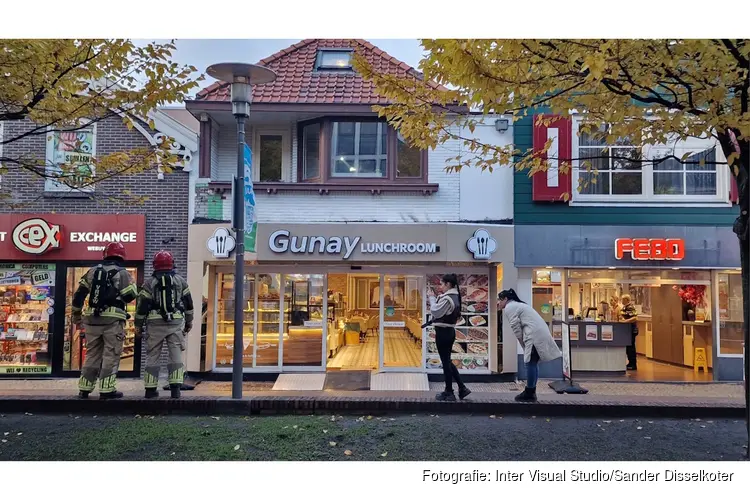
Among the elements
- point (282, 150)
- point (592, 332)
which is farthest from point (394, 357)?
point (282, 150)

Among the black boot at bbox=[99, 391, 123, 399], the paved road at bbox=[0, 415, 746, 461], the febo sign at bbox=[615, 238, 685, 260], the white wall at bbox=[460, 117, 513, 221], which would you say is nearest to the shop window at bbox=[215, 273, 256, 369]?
the black boot at bbox=[99, 391, 123, 399]

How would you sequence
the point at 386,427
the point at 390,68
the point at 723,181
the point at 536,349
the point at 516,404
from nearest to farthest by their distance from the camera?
the point at 386,427, the point at 516,404, the point at 536,349, the point at 723,181, the point at 390,68

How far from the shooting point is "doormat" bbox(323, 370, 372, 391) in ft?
27.3

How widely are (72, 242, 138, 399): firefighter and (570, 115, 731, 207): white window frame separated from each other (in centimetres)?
748

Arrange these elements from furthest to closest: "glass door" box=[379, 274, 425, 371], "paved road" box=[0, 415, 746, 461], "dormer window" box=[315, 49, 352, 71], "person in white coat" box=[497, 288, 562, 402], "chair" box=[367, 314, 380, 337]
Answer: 1. "dormer window" box=[315, 49, 352, 71]
2. "chair" box=[367, 314, 380, 337]
3. "glass door" box=[379, 274, 425, 371]
4. "person in white coat" box=[497, 288, 562, 402]
5. "paved road" box=[0, 415, 746, 461]

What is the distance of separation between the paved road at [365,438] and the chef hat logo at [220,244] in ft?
Result: 12.0

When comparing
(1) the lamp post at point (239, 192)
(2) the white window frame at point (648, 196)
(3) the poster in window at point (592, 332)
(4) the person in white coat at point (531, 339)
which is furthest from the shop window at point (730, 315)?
(1) the lamp post at point (239, 192)

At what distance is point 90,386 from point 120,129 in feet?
16.7

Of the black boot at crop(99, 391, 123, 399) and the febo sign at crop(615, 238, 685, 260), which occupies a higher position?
the febo sign at crop(615, 238, 685, 260)

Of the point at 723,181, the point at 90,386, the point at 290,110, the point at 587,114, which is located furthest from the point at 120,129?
the point at 723,181

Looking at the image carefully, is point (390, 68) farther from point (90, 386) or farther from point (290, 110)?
point (90, 386)

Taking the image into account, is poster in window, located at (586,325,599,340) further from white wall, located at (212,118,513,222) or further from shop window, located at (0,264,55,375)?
shop window, located at (0,264,55,375)

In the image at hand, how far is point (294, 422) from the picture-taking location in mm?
6125

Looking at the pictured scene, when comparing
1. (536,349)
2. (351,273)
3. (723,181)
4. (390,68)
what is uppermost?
(390,68)
